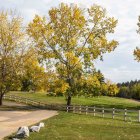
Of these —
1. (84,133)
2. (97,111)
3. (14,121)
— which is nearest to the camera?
(84,133)

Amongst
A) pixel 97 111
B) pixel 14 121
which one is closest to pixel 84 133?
pixel 14 121

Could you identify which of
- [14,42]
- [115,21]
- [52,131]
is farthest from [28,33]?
[52,131]

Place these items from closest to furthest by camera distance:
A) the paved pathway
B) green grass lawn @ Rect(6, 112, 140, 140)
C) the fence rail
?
green grass lawn @ Rect(6, 112, 140, 140), the paved pathway, the fence rail

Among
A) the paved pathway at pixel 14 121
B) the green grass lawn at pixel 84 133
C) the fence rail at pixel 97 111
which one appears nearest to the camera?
the green grass lawn at pixel 84 133

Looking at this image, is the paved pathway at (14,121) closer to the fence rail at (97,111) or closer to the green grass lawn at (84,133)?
the green grass lawn at (84,133)

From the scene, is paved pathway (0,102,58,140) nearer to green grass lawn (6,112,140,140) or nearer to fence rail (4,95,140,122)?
green grass lawn (6,112,140,140)

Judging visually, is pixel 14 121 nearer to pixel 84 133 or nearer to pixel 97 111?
pixel 84 133

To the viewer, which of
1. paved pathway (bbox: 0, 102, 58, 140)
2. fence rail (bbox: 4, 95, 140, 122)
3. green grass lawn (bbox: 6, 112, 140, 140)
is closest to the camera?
green grass lawn (bbox: 6, 112, 140, 140)

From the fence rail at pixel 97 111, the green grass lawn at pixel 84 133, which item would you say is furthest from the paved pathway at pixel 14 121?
A: the fence rail at pixel 97 111

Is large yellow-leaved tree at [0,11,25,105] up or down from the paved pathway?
up

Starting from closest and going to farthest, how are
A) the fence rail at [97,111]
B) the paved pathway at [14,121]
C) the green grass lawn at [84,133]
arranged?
the green grass lawn at [84,133] < the paved pathway at [14,121] < the fence rail at [97,111]

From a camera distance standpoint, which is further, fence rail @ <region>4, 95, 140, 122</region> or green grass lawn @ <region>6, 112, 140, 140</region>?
fence rail @ <region>4, 95, 140, 122</region>

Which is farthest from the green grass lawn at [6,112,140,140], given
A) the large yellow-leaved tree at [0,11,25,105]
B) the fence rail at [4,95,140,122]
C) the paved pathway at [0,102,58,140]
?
the large yellow-leaved tree at [0,11,25,105]

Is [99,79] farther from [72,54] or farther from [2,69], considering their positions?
[2,69]
